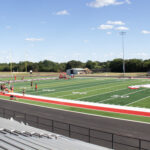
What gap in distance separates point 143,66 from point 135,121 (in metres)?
83.1

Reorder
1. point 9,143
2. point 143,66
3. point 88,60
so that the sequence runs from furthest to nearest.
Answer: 1. point 88,60
2. point 143,66
3. point 9,143

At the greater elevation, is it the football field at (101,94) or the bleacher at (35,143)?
the bleacher at (35,143)

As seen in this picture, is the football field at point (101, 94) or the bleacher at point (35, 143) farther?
the football field at point (101, 94)

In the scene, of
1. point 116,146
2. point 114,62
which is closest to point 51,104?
point 116,146

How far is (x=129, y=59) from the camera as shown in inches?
4063

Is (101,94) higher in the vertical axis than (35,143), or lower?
lower

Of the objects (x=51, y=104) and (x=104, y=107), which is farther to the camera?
(x=51, y=104)

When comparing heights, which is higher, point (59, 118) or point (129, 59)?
point (129, 59)

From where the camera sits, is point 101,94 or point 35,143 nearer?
point 35,143

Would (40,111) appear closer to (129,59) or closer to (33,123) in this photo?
(33,123)

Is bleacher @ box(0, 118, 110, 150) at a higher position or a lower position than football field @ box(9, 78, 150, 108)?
higher

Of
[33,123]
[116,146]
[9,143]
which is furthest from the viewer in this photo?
[33,123]

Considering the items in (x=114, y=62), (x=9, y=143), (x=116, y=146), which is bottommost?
(x=116, y=146)

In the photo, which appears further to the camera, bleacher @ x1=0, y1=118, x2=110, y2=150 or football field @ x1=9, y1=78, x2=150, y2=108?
football field @ x1=9, y1=78, x2=150, y2=108
